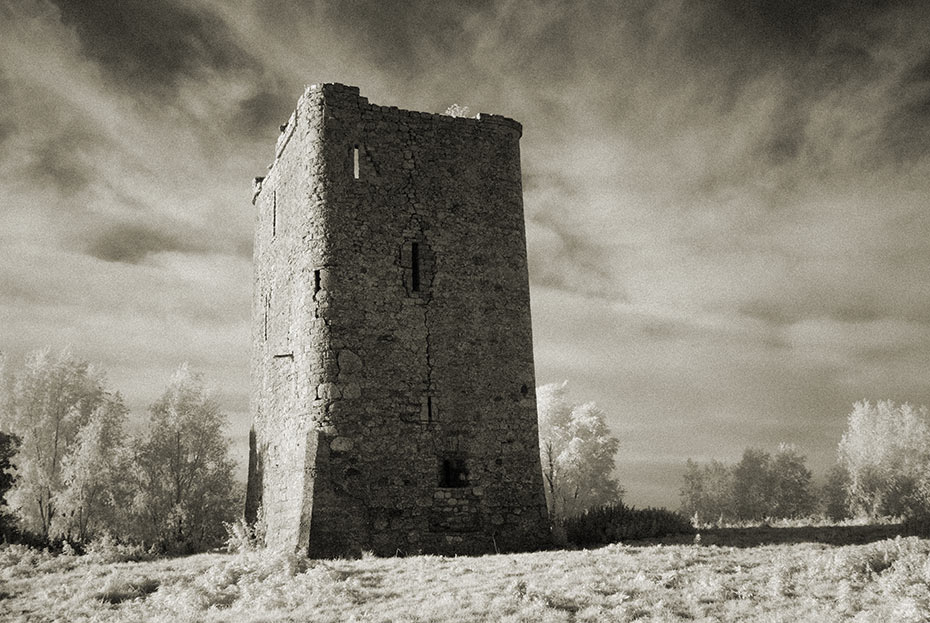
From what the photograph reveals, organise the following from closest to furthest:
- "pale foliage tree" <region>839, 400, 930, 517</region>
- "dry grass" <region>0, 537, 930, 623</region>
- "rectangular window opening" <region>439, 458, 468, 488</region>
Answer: "dry grass" <region>0, 537, 930, 623</region>
"rectangular window opening" <region>439, 458, 468, 488</region>
"pale foliage tree" <region>839, 400, 930, 517</region>

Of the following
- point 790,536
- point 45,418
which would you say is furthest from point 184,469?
point 790,536

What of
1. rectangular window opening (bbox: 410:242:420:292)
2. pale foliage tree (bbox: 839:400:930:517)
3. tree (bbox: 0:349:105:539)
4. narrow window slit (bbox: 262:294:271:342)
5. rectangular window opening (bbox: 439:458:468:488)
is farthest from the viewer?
pale foliage tree (bbox: 839:400:930:517)

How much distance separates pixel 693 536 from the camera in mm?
17734

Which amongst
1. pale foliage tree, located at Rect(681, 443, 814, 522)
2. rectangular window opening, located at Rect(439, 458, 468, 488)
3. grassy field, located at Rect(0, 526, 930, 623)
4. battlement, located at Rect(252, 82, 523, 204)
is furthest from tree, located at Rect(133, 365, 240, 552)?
pale foliage tree, located at Rect(681, 443, 814, 522)

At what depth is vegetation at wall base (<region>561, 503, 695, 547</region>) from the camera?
702 inches

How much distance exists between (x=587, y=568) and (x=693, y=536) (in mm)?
5601

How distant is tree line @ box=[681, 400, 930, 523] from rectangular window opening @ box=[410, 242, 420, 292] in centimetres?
2061

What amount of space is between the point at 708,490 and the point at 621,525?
1097 inches

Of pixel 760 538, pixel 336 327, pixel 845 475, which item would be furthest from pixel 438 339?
pixel 845 475

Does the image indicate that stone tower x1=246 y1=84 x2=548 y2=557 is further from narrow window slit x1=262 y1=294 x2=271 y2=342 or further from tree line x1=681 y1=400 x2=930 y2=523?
tree line x1=681 y1=400 x2=930 y2=523

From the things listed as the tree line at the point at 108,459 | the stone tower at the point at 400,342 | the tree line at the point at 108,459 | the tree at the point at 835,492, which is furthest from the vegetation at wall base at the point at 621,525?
the tree at the point at 835,492

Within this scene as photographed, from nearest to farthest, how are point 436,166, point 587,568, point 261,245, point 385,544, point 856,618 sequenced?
point 856,618, point 587,568, point 385,544, point 436,166, point 261,245

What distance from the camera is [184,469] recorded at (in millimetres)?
29156

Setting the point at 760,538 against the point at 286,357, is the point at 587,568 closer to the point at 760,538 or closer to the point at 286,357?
the point at 760,538
